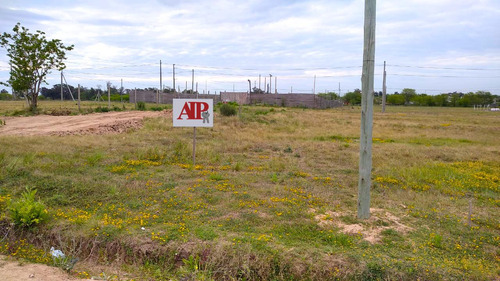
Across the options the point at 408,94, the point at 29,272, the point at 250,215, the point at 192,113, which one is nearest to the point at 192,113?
the point at 192,113

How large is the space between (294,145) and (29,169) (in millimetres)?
8765

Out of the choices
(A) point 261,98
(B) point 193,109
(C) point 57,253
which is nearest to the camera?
(C) point 57,253

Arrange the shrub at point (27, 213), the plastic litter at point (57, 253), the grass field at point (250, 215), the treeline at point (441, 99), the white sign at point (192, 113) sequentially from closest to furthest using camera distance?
1. the grass field at point (250, 215)
2. the plastic litter at point (57, 253)
3. the shrub at point (27, 213)
4. the white sign at point (192, 113)
5. the treeline at point (441, 99)

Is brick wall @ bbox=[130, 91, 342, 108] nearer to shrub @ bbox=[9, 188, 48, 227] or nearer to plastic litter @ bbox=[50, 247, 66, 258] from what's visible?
shrub @ bbox=[9, 188, 48, 227]

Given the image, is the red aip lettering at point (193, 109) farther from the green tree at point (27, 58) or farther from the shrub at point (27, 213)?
the green tree at point (27, 58)

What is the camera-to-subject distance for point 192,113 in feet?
32.2

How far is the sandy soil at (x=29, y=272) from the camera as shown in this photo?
4.34m

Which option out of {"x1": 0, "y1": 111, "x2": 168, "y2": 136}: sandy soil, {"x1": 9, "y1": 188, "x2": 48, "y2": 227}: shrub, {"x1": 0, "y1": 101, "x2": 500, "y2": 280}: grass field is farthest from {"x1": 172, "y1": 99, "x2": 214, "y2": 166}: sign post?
{"x1": 0, "y1": 111, "x2": 168, "y2": 136}: sandy soil

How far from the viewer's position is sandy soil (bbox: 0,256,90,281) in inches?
171

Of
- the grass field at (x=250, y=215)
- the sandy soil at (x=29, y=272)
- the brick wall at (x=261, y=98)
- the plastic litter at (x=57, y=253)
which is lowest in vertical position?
the sandy soil at (x=29, y=272)

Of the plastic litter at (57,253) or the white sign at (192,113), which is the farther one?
the white sign at (192,113)

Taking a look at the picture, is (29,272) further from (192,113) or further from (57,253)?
(192,113)

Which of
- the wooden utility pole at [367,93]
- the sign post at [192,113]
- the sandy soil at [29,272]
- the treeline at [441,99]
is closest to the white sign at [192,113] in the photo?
the sign post at [192,113]

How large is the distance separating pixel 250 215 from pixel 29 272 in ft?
10.3
